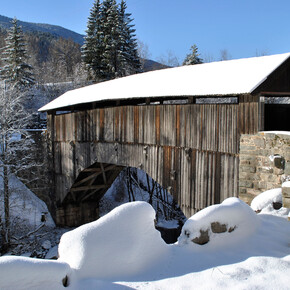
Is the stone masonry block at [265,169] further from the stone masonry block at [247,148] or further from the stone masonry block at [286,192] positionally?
the stone masonry block at [286,192]

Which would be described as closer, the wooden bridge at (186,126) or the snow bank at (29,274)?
the snow bank at (29,274)

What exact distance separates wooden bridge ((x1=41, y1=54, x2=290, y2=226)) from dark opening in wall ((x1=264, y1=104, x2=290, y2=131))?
1787 mm

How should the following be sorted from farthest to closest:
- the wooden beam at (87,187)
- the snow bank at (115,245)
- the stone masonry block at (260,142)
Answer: the wooden beam at (87,187), the stone masonry block at (260,142), the snow bank at (115,245)

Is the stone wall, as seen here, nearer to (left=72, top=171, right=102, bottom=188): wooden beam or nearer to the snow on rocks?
the snow on rocks

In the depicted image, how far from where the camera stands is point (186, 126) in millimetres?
8609

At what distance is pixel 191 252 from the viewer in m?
Result: 4.18

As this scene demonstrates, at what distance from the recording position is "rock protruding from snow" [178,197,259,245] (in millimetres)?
4344

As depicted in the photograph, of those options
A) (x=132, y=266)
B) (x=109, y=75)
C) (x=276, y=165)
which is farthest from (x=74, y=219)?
(x=109, y=75)

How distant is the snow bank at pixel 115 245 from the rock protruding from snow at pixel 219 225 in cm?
58

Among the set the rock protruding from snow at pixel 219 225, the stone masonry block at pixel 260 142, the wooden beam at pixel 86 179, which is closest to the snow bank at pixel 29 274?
the rock protruding from snow at pixel 219 225

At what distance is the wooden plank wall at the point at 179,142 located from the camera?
7586 mm

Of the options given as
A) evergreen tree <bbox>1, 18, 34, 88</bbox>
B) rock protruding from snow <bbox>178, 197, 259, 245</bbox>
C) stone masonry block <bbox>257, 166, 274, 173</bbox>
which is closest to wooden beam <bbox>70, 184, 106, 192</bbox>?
stone masonry block <bbox>257, 166, 274, 173</bbox>

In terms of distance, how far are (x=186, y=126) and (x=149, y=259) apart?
533 cm

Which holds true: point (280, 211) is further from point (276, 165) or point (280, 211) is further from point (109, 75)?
point (109, 75)
